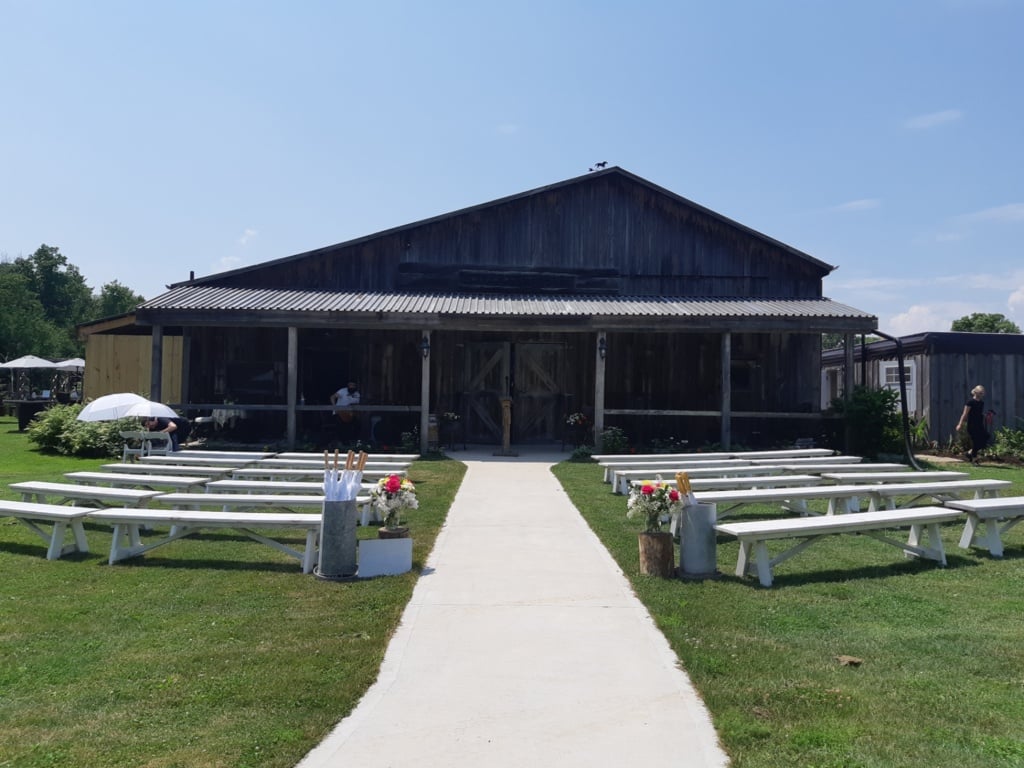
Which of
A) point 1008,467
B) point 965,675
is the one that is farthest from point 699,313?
point 965,675

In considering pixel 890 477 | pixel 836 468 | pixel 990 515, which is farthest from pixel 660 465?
pixel 990 515

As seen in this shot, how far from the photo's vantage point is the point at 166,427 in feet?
50.5

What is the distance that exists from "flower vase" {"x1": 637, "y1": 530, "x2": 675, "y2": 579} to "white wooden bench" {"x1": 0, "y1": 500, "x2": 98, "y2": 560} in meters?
4.95

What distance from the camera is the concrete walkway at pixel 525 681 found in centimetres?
363

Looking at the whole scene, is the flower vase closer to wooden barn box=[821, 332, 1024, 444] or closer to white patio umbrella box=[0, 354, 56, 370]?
wooden barn box=[821, 332, 1024, 444]

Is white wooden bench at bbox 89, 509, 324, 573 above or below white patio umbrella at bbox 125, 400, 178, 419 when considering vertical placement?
below

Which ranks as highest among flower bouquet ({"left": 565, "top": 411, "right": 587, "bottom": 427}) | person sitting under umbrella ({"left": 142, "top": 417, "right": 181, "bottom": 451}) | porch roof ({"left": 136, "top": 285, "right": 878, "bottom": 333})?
porch roof ({"left": 136, "top": 285, "right": 878, "bottom": 333})

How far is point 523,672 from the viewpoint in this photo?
4637mm

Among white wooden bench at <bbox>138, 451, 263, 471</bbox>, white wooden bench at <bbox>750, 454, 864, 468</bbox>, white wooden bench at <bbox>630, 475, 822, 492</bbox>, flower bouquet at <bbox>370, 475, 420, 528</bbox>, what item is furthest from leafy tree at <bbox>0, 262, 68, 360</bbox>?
flower bouquet at <bbox>370, 475, 420, 528</bbox>

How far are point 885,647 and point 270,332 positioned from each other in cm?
1615

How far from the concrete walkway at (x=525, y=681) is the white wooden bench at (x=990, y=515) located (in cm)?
361

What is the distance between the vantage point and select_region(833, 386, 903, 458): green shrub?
16391 millimetres

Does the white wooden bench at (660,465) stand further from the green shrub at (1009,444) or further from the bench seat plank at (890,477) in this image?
the green shrub at (1009,444)

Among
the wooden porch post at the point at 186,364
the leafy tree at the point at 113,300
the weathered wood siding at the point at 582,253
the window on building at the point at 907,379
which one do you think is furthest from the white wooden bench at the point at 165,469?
the leafy tree at the point at 113,300
